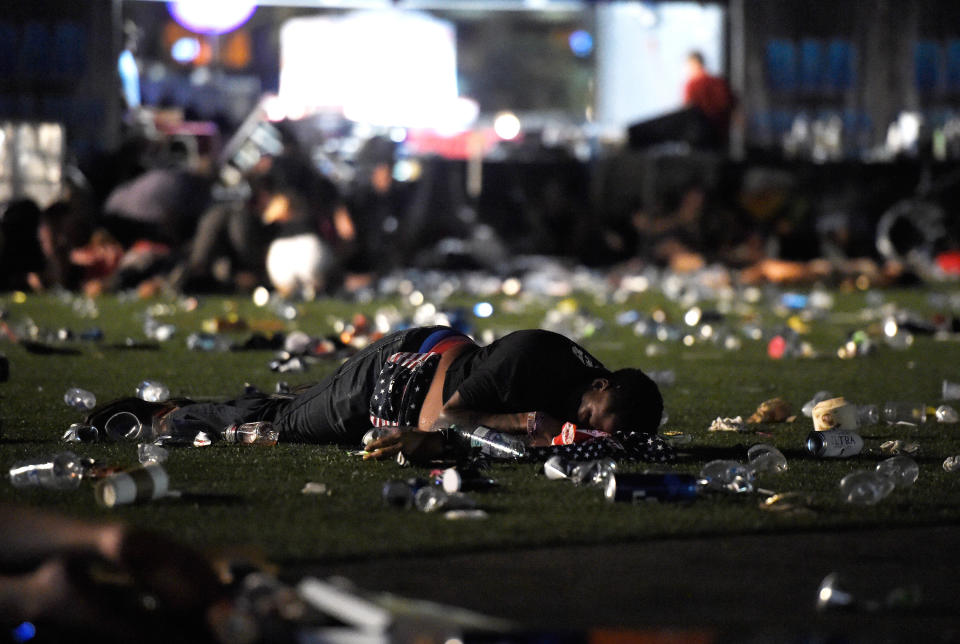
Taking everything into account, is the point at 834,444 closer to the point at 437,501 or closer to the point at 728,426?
the point at 728,426

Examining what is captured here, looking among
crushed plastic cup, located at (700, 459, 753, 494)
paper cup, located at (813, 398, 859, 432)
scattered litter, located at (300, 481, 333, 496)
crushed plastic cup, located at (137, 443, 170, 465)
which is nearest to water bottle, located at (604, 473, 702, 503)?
crushed plastic cup, located at (700, 459, 753, 494)

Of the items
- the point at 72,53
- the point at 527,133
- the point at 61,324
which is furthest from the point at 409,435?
the point at 527,133

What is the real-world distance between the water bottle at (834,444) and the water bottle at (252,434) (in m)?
2.31

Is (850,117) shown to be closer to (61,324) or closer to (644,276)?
(644,276)

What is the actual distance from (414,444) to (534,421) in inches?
19.9

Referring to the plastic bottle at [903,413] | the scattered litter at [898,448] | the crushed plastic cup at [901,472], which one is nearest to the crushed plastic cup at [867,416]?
the plastic bottle at [903,413]

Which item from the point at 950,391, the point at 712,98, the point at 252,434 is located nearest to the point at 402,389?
the point at 252,434

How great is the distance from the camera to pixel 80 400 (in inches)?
274

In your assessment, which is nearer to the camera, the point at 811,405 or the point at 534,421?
the point at 534,421

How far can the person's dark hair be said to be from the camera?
5.39 m

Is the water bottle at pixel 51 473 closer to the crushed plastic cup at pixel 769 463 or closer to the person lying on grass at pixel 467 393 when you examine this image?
the person lying on grass at pixel 467 393

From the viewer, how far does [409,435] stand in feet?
17.6

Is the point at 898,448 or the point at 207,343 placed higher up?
the point at 898,448

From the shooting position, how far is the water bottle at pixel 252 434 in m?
6.11
